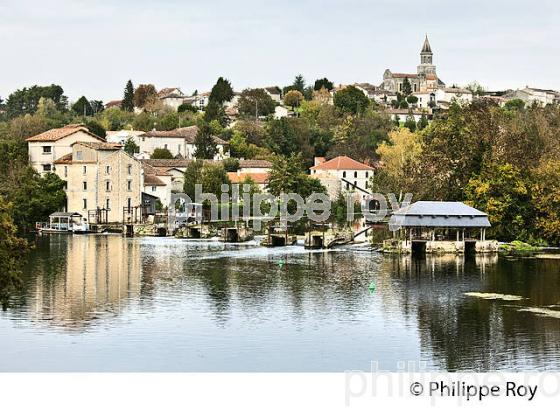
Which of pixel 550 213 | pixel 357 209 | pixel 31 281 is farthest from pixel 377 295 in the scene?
pixel 357 209

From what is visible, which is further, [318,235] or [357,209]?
[357,209]

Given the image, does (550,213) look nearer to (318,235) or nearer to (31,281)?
(318,235)

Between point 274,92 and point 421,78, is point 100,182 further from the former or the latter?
point 421,78

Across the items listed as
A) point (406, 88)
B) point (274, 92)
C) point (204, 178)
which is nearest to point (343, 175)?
point (204, 178)

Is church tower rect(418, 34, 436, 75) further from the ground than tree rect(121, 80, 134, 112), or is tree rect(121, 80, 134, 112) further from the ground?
church tower rect(418, 34, 436, 75)

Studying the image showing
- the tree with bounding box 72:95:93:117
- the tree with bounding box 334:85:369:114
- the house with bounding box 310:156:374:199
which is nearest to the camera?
the house with bounding box 310:156:374:199

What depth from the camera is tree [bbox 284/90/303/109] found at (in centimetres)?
13062

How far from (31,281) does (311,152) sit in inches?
2257

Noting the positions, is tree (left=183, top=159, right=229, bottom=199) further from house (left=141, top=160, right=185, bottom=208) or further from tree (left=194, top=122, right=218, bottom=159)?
tree (left=194, top=122, right=218, bottom=159)

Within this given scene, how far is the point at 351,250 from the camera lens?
53375 millimetres

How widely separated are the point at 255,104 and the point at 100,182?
4850 centimetres

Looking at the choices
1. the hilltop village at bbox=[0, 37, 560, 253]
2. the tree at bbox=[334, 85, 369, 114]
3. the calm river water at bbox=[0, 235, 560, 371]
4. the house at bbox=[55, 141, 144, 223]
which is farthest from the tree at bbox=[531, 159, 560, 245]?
the tree at bbox=[334, 85, 369, 114]

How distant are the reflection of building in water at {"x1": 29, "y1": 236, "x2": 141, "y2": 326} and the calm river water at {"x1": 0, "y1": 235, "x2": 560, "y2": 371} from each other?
6 cm

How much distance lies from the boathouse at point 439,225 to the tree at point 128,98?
7976cm
